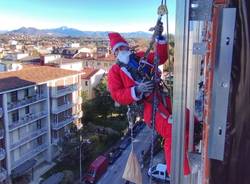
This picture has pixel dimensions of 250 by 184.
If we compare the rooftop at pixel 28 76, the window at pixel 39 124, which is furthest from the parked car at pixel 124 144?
the rooftop at pixel 28 76

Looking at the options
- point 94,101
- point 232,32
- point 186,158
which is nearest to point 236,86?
point 232,32

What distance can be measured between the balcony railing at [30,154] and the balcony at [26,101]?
139 centimetres

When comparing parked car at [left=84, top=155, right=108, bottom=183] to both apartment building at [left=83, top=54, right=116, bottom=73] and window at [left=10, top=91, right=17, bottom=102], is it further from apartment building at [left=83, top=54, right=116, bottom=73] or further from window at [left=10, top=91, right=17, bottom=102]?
apartment building at [left=83, top=54, right=116, bottom=73]

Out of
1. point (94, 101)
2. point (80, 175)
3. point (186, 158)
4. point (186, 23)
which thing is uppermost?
point (186, 23)

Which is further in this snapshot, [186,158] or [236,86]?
[186,158]

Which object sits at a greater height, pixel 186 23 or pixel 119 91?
pixel 186 23

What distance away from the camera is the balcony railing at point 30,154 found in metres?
9.18

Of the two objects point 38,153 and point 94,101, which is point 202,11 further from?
point 94,101

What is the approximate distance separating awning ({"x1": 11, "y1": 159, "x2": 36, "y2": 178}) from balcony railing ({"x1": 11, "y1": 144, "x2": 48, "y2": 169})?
90 millimetres

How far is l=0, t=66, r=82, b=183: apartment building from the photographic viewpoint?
873 cm

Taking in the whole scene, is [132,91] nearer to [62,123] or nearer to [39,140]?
[39,140]

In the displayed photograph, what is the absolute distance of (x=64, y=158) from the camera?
10047 mm

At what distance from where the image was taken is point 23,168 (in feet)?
29.9

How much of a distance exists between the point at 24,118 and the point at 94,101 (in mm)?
4754
